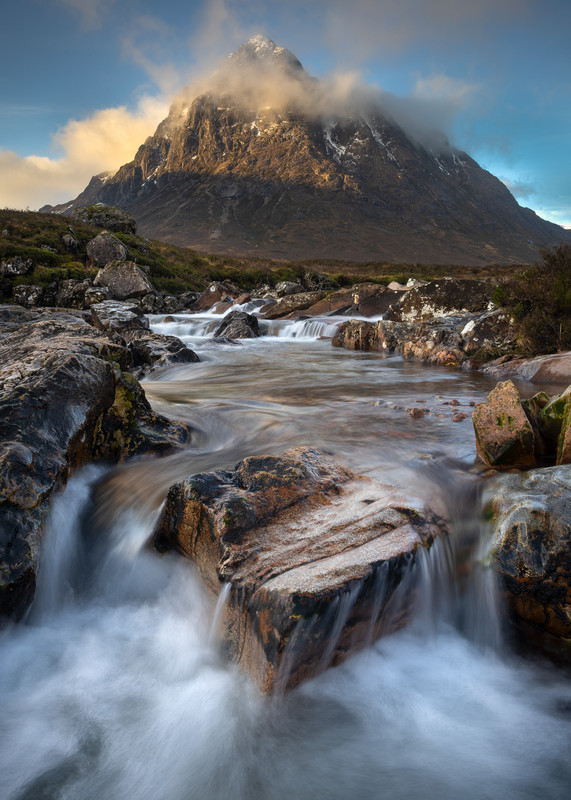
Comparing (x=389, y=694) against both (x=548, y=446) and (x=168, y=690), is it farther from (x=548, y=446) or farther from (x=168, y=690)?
(x=548, y=446)

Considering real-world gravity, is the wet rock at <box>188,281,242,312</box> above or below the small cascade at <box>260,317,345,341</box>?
above

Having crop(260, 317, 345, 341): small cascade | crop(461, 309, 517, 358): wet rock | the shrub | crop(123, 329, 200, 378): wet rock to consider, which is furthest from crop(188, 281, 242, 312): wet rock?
the shrub

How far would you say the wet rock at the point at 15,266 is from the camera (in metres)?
22.1

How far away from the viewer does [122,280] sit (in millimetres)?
23281

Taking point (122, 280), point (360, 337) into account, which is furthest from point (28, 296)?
point (360, 337)

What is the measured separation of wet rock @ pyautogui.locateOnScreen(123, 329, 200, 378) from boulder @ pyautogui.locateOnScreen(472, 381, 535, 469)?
352 inches

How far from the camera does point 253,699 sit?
250 cm

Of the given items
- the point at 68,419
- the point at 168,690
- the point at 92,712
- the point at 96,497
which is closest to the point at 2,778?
the point at 92,712

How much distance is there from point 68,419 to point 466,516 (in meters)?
3.63

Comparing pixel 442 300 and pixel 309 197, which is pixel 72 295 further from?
pixel 309 197

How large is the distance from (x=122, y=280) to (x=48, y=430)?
21518 millimetres

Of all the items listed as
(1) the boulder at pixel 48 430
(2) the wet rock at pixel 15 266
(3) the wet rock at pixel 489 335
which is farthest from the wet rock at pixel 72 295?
(3) the wet rock at pixel 489 335

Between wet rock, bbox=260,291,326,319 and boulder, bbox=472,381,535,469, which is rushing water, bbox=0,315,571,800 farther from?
wet rock, bbox=260,291,326,319

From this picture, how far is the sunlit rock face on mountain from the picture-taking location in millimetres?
129500
